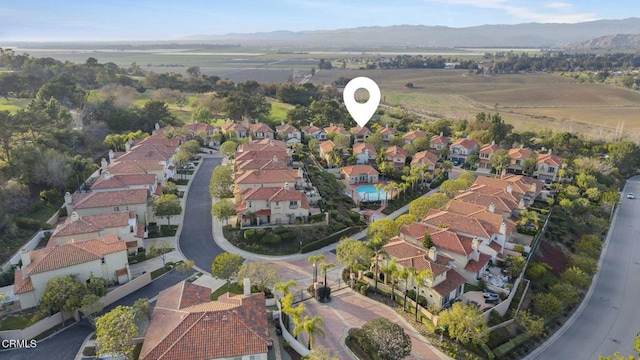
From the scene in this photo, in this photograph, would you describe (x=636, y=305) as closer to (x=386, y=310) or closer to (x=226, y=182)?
(x=386, y=310)

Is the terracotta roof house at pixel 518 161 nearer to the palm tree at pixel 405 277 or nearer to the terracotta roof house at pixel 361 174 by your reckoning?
the terracotta roof house at pixel 361 174

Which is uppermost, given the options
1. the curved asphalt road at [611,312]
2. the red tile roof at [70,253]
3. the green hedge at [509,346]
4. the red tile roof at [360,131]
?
the red tile roof at [360,131]

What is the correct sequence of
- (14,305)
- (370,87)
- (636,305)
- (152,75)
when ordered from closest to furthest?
(14,305) < (636,305) < (370,87) < (152,75)

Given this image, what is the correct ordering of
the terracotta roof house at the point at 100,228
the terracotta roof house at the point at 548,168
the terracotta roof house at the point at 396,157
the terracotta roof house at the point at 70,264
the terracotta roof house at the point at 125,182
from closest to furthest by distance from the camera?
the terracotta roof house at the point at 70,264, the terracotta roof house at the point at 100,228, the terracotta roof house at the point at 125,182, the terracotta roof house at the point at 548,168, the terracotta roof house at the point at 396,157

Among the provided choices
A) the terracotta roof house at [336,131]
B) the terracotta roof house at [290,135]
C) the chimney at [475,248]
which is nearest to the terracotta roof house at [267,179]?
the chimney at [475,248]

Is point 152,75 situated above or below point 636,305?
above

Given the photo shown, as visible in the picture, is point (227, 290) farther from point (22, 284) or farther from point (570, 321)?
point (570, 321)

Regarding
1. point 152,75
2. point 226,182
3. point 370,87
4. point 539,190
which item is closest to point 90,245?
point 226,182
